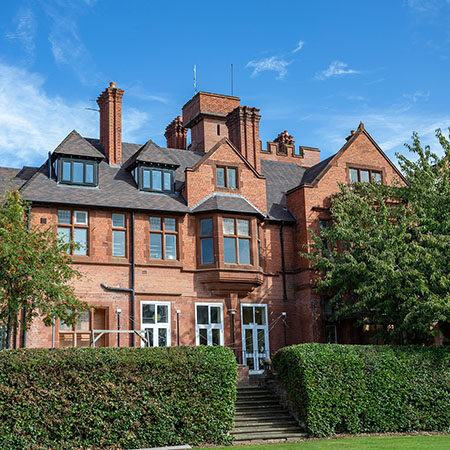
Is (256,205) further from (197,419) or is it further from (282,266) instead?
(197,419)

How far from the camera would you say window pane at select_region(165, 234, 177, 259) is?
101ft

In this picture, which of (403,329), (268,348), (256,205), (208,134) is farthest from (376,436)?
(208,134)

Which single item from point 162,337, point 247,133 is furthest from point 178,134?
point 162,337

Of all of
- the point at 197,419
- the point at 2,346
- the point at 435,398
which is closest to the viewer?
the point at 197,419

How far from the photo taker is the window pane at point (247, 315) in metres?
31.6

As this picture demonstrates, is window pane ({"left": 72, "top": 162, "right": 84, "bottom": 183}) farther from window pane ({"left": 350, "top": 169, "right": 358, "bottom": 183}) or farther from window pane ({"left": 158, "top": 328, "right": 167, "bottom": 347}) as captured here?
window pane ({"left": 350, "top": 169, "right": 358, "bottom": 183})

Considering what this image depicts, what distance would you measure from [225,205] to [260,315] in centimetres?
562

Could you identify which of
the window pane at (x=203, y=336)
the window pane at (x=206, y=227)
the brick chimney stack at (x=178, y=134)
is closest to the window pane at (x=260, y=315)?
the window pane at (x=203, y=336)

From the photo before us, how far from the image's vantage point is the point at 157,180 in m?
31.9

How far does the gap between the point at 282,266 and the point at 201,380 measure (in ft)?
38.7

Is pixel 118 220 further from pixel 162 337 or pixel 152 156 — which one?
pixel 162 337

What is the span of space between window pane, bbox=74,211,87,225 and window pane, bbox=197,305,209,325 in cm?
655

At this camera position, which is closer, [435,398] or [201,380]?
[201,380]

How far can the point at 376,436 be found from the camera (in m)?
23.4
